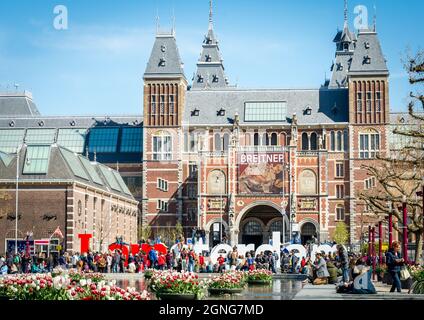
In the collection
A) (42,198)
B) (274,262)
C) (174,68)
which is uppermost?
(174,68)

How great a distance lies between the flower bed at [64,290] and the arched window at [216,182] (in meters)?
73.6

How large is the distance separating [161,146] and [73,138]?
14.4 m

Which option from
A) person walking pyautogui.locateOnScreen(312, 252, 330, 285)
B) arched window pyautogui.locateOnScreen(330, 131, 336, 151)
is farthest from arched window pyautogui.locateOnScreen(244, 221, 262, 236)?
person walking pyautogui.locateOnScreen(312, 252, 330, 285)

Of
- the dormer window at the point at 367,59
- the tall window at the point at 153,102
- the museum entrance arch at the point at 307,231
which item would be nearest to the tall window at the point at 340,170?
the museum entrance arch at the point at 307,231

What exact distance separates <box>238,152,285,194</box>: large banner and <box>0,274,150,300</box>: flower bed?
73.1m

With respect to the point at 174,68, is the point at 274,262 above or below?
below

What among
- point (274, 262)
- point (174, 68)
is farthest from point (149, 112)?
point (274, 262)

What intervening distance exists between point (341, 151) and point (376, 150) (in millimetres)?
3993

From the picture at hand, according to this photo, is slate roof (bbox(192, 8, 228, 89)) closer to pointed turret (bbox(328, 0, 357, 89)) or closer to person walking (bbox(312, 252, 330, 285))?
pointed turret (bbox(328, 0, 357, 89))

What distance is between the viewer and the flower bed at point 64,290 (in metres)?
10.5

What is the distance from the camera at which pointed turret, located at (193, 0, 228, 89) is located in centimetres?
10906
